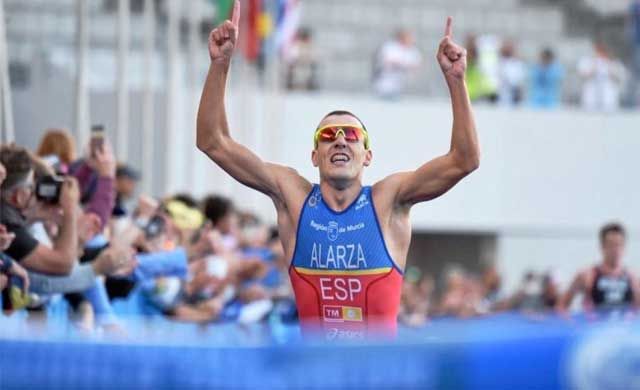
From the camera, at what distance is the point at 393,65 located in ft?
101

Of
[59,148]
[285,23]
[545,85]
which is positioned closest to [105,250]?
[59,148]

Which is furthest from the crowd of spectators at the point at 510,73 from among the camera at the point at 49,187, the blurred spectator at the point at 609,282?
the camera at the point at 49,187

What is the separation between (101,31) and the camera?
25344 millimetres

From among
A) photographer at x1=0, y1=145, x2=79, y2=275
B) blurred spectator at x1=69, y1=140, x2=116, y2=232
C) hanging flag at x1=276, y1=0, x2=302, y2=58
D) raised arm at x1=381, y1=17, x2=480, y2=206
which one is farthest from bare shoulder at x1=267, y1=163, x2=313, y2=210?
hanging flag at x1=276, y1=0, x2=302, y2=58

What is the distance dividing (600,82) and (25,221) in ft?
82.8

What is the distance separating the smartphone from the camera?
33.2 feet

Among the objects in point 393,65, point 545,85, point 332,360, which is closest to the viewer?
point 332,360

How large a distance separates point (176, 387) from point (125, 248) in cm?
463

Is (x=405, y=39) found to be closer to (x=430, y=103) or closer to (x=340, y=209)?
(x=430, y=103)

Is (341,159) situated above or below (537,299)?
above

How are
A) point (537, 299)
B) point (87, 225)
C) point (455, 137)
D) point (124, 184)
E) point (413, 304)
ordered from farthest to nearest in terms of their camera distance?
point (537, 299)
point (413, 304)
point (124, 184)
point (87, 225)
point (455, 137)

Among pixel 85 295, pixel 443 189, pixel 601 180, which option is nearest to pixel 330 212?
pixel 443 189

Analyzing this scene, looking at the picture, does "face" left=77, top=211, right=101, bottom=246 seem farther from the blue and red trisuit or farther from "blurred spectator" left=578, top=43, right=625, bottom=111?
"blurred spectator" left=578, top=43, right=625, bottom=111

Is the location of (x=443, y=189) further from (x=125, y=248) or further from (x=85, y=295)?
(x=85, y=295)
